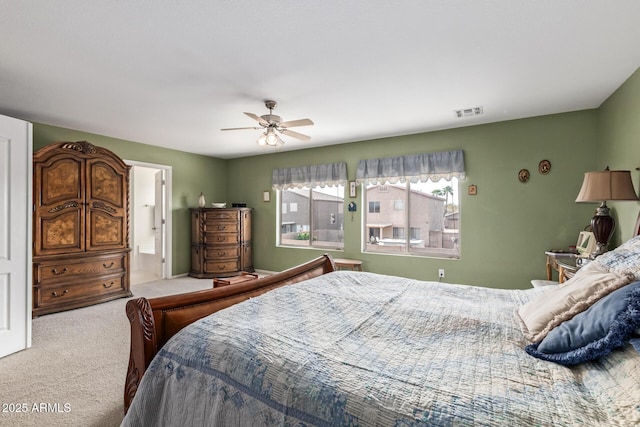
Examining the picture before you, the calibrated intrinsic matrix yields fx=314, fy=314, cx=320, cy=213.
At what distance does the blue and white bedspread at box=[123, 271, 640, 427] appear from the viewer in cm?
A: 90

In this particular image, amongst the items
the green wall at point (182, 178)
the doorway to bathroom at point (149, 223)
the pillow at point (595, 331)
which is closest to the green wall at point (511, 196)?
the pillow at point (595, 331)

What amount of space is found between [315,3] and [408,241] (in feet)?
12.6

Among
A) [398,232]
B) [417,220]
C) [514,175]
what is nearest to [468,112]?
[514,175]

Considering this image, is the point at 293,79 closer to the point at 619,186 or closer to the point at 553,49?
the point at 553,49

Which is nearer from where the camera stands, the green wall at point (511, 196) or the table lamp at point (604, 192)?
the table lamp at point (604, 192)

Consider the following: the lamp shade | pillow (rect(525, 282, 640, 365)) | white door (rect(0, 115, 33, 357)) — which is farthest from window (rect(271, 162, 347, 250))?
pillow (rect(525, 282, 640, 365))

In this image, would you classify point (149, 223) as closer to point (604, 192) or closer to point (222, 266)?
point (222, 266)

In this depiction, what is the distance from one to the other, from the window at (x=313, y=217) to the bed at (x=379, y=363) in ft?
12.5

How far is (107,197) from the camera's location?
14.5 feet

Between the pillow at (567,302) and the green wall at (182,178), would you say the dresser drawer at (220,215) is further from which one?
the pillow at (567,302)

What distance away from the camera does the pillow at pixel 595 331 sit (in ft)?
3.36

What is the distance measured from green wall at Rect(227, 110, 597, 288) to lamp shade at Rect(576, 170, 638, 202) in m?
1.33

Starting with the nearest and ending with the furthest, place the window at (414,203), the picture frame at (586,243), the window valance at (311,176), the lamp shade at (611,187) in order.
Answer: the lamp shade at (611,187)
the picture frame at (586,243)
the window at (414,203)
the window valance at (311,176)

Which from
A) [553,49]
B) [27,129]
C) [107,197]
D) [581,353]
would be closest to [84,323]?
[107,197]
